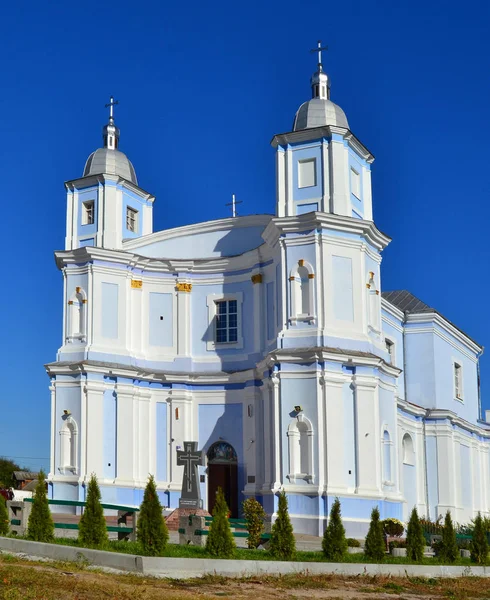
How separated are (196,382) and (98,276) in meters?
4.78

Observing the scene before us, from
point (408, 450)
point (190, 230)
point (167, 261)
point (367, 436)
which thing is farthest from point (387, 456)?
point (190, 230)

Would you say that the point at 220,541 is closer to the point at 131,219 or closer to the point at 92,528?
the point at 92,528

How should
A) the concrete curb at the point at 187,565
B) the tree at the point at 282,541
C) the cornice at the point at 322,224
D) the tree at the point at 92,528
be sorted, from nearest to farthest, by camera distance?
the concrete curb at the point at 187,565
the tree at the point at 92,528
the tree at the point at 282,541
the cornice at the point at 322,224

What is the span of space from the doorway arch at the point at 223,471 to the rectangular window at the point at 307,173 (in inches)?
348

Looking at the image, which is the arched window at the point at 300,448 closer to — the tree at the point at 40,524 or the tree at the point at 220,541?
the tree at the point at 220,541

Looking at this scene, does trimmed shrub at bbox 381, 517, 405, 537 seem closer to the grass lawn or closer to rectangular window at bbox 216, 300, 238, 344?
the grass lawn

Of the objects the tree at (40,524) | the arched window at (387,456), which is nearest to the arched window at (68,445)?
the arched window at (387,456)

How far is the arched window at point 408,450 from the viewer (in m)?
34.7

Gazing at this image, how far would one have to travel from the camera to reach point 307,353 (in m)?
27.5

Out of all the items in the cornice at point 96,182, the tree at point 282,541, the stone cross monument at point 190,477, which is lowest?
the tree at point 282,541

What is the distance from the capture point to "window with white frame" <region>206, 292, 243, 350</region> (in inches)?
1266

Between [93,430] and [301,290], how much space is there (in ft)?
26.4

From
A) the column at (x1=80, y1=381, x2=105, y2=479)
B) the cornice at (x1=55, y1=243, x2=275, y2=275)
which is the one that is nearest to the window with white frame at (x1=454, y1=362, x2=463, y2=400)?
the cornice at (x1=55, y1=243, x2=275, y2=275)

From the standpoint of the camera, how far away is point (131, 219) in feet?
115
